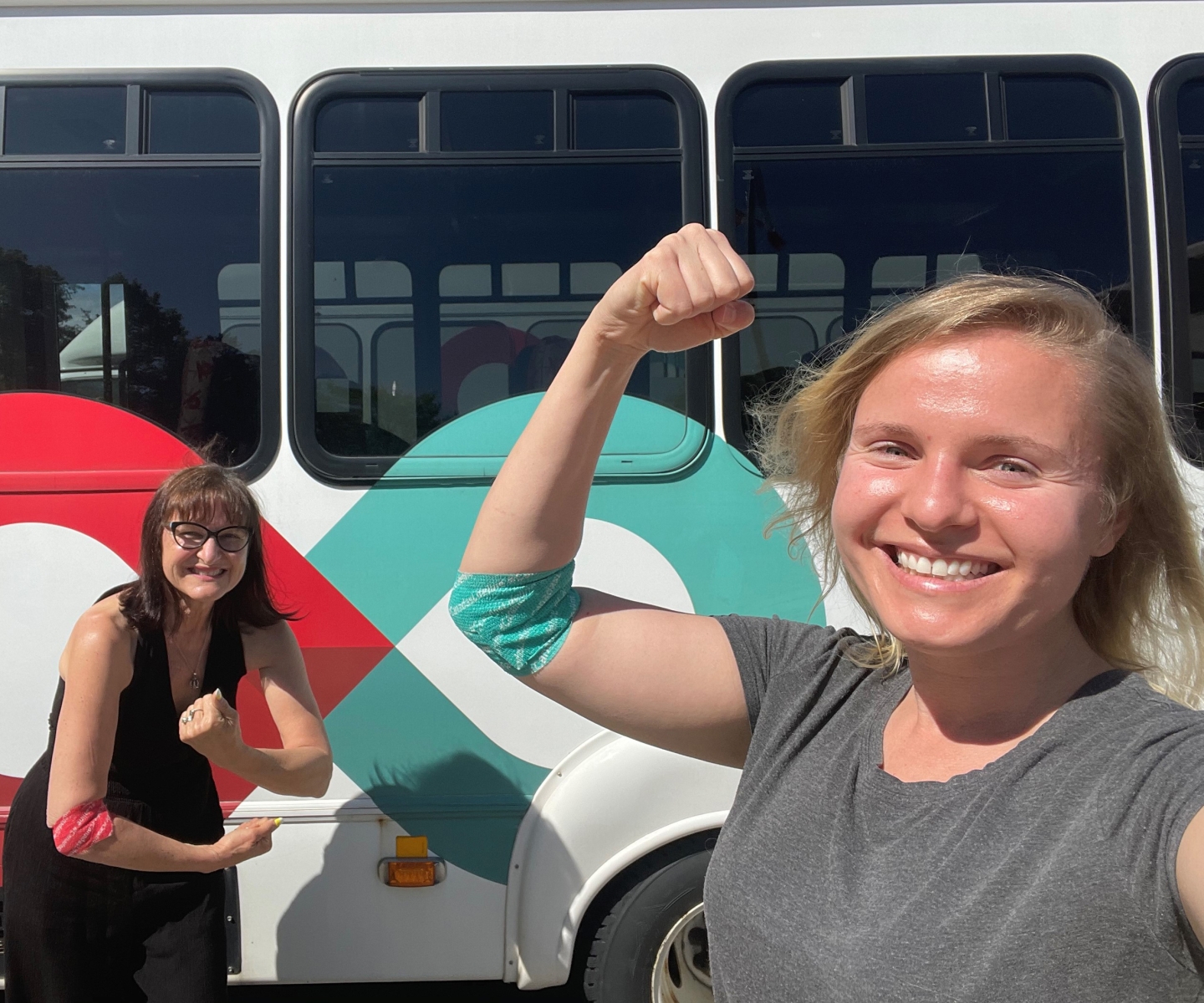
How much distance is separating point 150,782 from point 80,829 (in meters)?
0.19

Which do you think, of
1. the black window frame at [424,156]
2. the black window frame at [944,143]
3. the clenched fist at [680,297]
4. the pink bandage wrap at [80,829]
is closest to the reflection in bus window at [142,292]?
the black window frame at [424,156]

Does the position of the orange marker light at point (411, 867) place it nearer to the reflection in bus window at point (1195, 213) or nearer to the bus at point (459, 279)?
the bus at point (459, 279)

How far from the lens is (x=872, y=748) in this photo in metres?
1.20

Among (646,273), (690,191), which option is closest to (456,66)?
(690,191)

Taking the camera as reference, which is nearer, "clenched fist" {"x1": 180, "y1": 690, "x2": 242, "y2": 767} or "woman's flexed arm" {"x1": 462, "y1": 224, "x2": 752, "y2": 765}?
"woman's flexed arm" {"x1": 462, "y1": 224, "x2": 752, "y2": 765}

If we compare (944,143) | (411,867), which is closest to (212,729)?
(411,867)

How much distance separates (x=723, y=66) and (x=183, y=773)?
2.37 metres

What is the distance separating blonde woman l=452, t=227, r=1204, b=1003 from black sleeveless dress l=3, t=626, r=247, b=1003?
1.18m

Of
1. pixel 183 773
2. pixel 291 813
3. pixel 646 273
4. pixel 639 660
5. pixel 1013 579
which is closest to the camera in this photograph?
pixel 1013 579

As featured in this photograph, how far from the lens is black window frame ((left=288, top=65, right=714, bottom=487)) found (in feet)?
8.70

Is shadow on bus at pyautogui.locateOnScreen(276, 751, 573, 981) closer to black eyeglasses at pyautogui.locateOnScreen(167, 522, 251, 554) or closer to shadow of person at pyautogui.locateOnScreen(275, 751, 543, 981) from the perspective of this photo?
shadow of person at pyautogui.locateOnScreen(275, 751, 543, 981)

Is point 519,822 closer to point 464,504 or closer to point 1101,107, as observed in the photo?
point 464,504

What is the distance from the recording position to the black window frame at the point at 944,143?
104 inches

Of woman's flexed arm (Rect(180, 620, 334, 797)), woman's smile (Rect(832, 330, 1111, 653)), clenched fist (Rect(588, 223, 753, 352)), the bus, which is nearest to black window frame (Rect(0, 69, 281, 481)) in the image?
the bus
